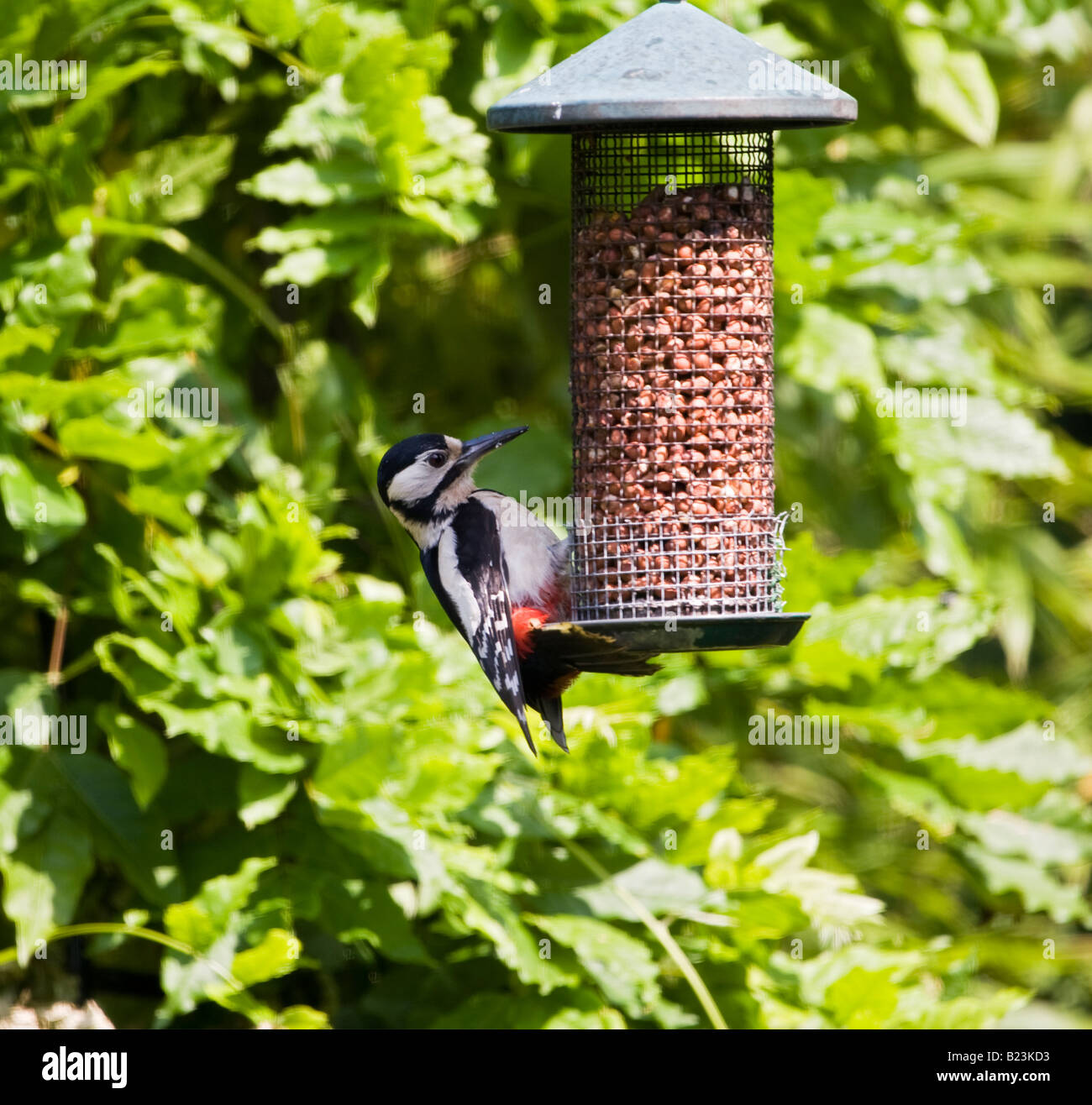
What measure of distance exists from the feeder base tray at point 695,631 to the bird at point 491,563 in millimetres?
243

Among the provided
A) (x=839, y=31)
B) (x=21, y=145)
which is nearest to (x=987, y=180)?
(x=839, y=31)

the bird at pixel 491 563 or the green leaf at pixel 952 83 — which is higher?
the green leaf at pixel 952 83

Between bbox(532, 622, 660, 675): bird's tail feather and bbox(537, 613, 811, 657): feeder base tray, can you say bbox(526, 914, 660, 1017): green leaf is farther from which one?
bbox(537, 613, 811, 657): feeder base tray

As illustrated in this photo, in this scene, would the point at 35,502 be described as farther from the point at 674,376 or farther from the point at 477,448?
the point at 674,376

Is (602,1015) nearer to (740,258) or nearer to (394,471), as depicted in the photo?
(394,471)

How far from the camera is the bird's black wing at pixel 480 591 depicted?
407cm

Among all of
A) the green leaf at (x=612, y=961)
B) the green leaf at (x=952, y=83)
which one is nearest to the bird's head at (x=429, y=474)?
the green leaf at (x=612, y=961)

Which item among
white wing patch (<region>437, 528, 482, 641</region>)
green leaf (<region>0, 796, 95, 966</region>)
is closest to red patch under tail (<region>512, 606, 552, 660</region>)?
white wing patch (<region>437, 528, 482, 641</region>)

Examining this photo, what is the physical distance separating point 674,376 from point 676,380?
0.04 ft

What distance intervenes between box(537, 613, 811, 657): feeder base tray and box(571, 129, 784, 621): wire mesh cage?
257 mm

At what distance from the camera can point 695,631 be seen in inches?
141

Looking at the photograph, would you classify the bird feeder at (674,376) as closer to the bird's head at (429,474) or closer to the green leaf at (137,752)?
the bird's head at (429,474)

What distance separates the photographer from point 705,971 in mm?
4852

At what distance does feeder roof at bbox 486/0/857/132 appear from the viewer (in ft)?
10.8
